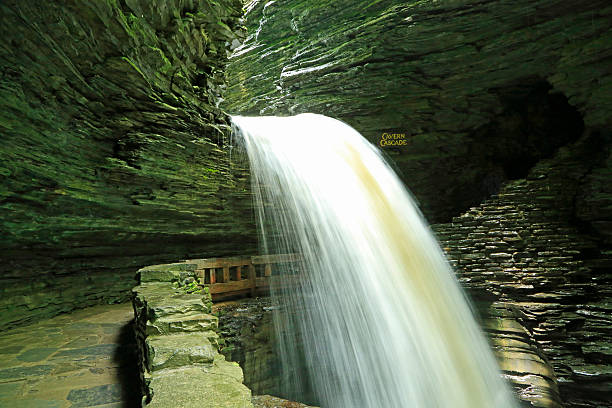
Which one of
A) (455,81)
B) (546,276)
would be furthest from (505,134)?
(546,276)

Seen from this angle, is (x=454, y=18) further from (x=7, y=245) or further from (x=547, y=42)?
(x=7, y=245)

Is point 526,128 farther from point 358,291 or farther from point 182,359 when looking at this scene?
point 182,359

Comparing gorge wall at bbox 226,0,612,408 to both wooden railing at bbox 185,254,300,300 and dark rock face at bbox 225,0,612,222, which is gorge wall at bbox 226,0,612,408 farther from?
wooden railing at bbox 185,254,300,300

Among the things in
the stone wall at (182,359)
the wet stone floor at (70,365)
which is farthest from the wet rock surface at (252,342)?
the stone wall at (182,359)

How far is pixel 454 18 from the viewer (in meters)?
8.75

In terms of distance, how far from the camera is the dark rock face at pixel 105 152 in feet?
13.5

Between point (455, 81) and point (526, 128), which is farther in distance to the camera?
point (526, 128)

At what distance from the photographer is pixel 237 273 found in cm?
624

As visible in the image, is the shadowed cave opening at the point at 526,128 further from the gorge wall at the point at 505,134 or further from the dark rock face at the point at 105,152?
the dark rock face at the point at 105,152

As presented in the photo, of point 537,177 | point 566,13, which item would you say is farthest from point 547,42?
point 537,177

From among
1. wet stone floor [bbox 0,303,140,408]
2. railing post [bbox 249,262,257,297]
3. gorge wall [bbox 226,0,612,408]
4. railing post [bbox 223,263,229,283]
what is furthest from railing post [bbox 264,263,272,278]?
gorge wall [bbox 226,0,612,408]

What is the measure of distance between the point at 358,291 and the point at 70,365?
4102 mm

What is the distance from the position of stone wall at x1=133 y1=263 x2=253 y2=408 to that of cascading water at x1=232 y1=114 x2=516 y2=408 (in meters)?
3.06

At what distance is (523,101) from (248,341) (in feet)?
37.0
